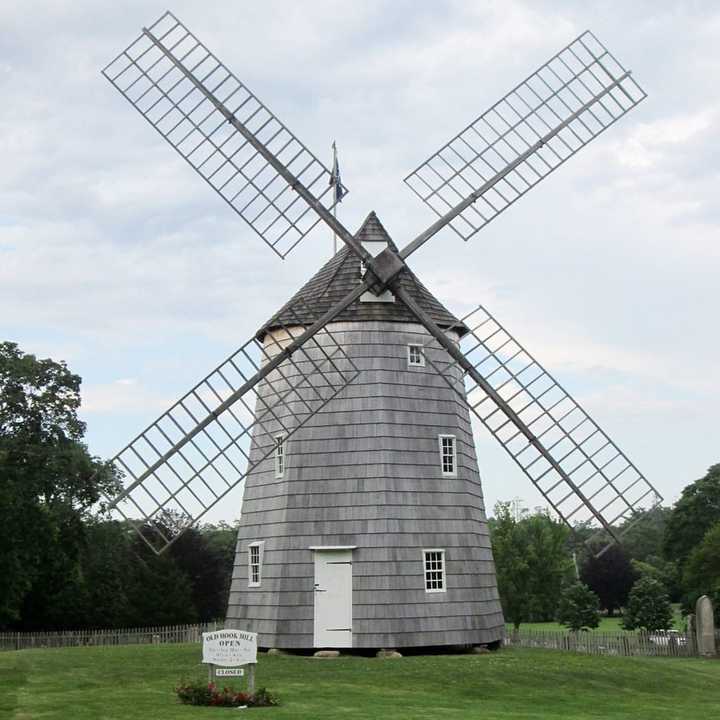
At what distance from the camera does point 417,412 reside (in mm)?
22938

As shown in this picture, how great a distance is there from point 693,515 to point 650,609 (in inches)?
605

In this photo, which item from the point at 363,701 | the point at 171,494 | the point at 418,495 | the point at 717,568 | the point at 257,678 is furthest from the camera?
the point at 717,568

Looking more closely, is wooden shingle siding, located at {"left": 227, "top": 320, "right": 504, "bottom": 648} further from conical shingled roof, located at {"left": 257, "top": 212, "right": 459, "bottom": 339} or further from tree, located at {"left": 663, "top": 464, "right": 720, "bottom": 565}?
tree, located at {"left": 663, "top": 464, "right": 720, "bottom": 565}

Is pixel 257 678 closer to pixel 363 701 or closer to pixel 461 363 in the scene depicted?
pixel 363 701

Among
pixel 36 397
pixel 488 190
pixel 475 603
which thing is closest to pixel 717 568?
pixel 475 603

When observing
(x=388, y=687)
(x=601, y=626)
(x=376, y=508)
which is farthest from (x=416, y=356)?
(x=601, y=626)

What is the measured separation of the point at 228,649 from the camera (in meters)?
15.9

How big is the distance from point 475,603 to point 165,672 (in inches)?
275

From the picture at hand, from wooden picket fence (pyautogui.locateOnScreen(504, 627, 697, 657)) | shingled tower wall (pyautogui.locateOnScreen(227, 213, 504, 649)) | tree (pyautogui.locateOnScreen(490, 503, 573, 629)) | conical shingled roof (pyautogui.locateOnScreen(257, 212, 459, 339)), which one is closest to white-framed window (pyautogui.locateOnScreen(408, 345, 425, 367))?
shingled tower wall (pyautogui.locateOnScreen(227, 213, 504, 649))

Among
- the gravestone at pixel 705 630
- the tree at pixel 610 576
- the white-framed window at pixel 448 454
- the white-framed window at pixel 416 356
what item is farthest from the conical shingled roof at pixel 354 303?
the tree at pixel 610 576

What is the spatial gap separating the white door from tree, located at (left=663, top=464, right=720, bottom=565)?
33.0 m

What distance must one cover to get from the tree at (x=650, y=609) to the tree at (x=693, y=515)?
1348 centimetres

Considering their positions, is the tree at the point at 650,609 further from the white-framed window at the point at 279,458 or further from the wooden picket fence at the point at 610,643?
the white-framed window at the point at 279,458

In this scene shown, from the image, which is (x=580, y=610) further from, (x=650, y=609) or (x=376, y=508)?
(x=376, y=508)
